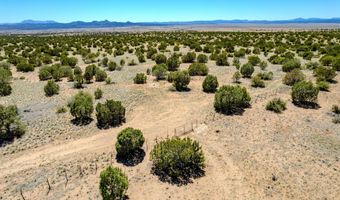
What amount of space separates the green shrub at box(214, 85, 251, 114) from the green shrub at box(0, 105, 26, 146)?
1087cm

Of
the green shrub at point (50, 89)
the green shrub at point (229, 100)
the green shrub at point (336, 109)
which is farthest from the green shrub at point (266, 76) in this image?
the green shrub at point (50, 89)

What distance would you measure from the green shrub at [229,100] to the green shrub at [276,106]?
1.56 m

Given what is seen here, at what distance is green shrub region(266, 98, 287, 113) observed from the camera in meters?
20.1

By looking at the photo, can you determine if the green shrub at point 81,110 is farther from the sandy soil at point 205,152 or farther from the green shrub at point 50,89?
the green shrub at point 50,89

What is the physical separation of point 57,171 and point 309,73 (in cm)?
2428

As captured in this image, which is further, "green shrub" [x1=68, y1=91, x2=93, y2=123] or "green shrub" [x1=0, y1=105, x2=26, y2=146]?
"green shrub" [x1=68, y1=91, x2=93, y2=123]

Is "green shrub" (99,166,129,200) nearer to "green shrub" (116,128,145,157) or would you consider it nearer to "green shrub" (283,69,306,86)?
"green shrub" (116,128,145,157)

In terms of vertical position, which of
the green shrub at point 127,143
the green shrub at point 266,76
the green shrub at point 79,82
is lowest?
the green shrub at point 266,76

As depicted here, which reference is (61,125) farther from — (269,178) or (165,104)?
(269,178)

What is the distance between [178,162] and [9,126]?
9.82 metres

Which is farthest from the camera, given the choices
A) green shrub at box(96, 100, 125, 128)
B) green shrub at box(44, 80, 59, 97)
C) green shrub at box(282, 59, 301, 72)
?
green shrub at box(282, 59, 301, 72)

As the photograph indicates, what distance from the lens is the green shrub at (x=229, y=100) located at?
20047 mm

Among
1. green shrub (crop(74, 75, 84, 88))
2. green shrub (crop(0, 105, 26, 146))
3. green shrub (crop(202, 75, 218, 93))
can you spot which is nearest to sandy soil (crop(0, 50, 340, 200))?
green shrub (crop(0, 105, 26, 146))

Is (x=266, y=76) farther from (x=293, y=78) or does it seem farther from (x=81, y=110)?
(x=81, y=110)
